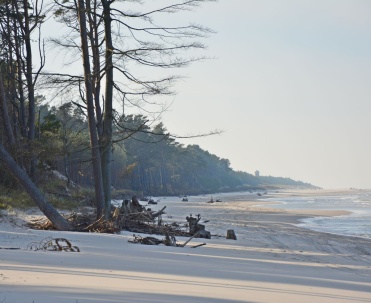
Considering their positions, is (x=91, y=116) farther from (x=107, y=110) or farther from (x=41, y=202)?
(x=41, y=202)

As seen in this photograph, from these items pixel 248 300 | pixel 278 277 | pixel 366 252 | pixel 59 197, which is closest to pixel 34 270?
pixel 248 300

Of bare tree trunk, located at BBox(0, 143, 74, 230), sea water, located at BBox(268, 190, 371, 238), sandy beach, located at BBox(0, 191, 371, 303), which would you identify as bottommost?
sea water, located at BBox(268, 190, 371, 238)

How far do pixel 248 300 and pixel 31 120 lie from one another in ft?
63.8

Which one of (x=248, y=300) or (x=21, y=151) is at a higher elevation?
(x=21, y=151)

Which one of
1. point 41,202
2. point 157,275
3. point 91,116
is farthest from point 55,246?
point 91,116

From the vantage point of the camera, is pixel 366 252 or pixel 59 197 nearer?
pixel 366 252

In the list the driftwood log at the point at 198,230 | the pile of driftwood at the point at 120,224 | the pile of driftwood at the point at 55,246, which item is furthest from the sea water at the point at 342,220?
the pile of driftwood at the point at 55,246

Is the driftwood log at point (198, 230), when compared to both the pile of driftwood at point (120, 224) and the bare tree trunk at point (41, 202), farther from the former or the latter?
the bare tree trunk at point (41, 202)

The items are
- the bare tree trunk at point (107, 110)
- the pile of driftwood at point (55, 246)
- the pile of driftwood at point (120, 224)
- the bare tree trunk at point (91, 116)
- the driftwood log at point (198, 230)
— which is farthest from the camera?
the bare tree trunk at point (107, 110)

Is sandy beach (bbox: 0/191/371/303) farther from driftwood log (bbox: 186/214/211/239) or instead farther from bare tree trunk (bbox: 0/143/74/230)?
driftwood log (bbox: 186/214/211/239)

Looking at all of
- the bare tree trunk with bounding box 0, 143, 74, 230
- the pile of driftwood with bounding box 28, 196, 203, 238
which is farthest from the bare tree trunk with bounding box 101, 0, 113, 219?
the bare tree trunk with bounding box 0, 143, 74, 230

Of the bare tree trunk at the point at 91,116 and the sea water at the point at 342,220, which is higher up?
the bare tree trunk at the point at 91,116

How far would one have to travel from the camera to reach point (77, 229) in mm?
14445

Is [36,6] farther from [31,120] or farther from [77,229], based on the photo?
[77,229]
